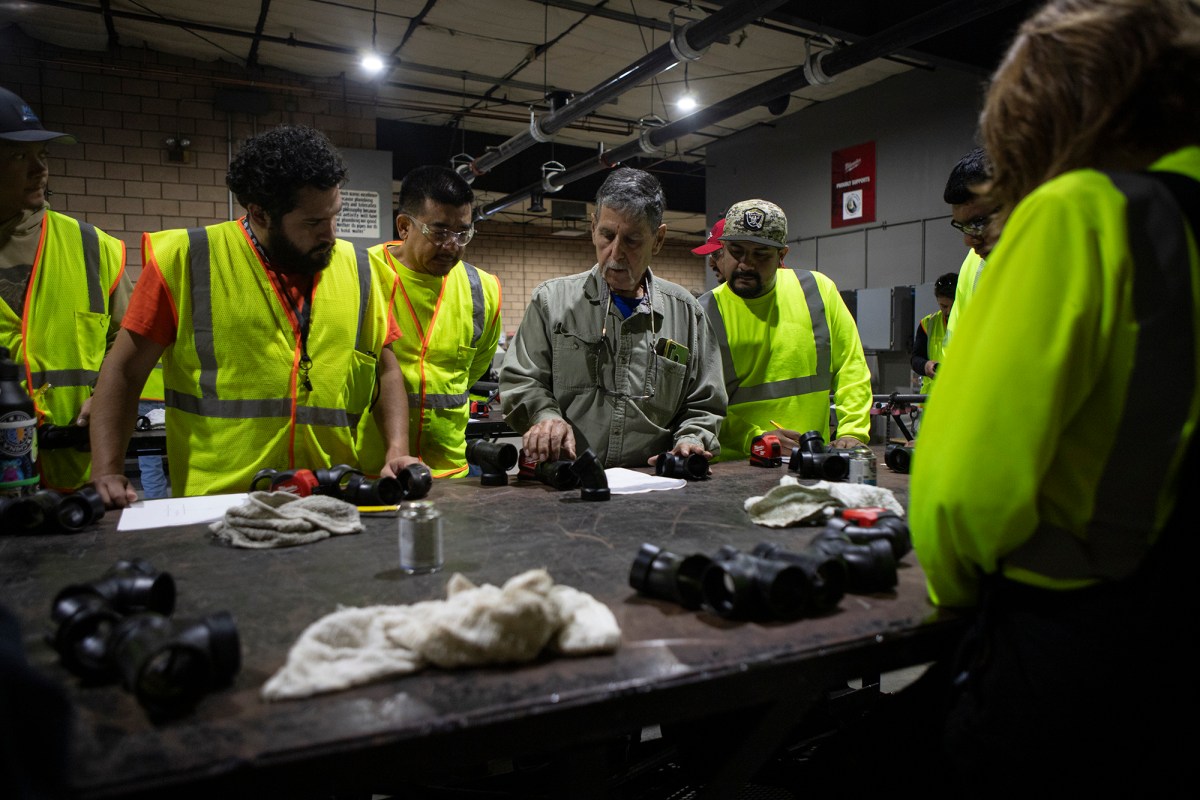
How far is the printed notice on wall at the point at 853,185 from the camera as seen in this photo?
849 centimetres

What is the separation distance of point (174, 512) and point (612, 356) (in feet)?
4.78

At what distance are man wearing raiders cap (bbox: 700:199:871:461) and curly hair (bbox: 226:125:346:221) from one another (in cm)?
170

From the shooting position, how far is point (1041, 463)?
38.7 inches

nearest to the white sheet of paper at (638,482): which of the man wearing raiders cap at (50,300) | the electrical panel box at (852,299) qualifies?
the man wearing raiders cap at (50,300)

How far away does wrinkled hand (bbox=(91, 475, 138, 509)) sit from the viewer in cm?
202

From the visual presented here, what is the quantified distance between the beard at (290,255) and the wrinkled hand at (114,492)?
79cm

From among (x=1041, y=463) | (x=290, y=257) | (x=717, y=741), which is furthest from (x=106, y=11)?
(x=1041, y=463)

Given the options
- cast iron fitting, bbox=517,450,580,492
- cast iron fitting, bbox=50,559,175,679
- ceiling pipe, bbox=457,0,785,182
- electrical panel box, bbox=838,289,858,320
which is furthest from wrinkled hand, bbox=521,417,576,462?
electrical panel box, bbox=838,289,858,320

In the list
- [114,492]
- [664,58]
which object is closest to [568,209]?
[664,58]

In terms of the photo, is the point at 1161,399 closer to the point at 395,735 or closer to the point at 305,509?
the point at 395,735

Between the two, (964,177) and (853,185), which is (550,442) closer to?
(964,177)

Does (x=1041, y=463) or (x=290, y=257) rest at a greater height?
(x=290, y=257)

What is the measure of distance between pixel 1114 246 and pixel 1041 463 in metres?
0.28

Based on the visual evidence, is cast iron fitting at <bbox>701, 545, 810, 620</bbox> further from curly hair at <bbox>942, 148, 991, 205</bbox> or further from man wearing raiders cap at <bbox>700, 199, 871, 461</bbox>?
curly hair at <bbox>942, 148, 991, 205</bbox>
